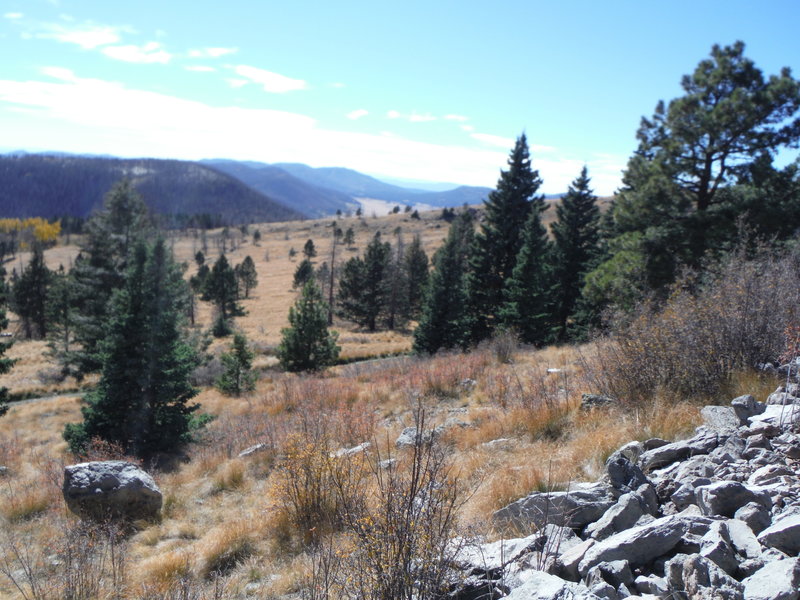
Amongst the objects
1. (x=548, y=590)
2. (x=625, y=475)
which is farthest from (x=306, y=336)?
(x=548, y=590)

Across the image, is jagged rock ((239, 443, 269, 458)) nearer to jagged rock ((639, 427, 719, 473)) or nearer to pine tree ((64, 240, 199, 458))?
pine tree ((64, 240, 199, 458))

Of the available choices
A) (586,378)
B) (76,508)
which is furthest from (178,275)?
(586,378)

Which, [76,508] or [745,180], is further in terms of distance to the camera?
[745,180]

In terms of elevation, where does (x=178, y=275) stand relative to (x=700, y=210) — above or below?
below

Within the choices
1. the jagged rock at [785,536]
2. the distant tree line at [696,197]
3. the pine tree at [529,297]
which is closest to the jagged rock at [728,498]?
the jagged rock at [785,536]

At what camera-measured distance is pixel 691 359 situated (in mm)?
5961

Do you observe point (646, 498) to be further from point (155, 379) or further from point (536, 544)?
point (155, 379)

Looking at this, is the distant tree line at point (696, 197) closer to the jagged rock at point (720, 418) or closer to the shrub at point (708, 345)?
the shrub at point (708, 345)

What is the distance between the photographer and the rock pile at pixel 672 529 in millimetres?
2652

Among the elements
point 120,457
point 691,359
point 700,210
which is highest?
point 700,210

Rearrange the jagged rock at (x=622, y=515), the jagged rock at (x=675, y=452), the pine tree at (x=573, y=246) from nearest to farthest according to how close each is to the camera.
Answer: the jagged rock at (x=622, y=515) → the jagged rock at (x=675, y=452) → the pine tree at (x=573, y=246)

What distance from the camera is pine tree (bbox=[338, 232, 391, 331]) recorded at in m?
48.6

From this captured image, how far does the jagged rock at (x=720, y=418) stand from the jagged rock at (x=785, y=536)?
199cm

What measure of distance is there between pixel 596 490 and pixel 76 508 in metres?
6.29
